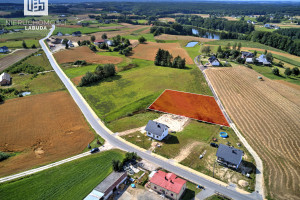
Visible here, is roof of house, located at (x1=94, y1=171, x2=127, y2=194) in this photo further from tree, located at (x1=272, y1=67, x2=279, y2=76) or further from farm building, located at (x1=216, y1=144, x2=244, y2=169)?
tree, located at (x1=272, y1=67, x2=279, y2=76)

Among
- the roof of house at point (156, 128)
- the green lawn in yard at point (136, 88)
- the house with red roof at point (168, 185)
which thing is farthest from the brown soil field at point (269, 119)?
the roof of house at point (156, 128)

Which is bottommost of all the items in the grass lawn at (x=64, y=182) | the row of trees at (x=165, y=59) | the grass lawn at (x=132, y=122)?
the grass lawn at (x=64, y=182)

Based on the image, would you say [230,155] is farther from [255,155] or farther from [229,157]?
[255,155]

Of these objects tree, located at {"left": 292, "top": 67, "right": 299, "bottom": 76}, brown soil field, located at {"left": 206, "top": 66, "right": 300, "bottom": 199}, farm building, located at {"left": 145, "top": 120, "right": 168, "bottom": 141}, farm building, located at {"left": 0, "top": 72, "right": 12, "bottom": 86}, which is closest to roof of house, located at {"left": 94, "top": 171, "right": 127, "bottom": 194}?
farm building, located at {"left": 145, "top": 120, "right": 168, "bottom": 141}

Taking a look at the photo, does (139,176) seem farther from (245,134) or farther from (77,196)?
(245,134)

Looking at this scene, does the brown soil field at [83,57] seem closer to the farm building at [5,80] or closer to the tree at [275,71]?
the farm building at [5,80]

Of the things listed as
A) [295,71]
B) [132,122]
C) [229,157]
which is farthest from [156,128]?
[295,71]
